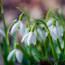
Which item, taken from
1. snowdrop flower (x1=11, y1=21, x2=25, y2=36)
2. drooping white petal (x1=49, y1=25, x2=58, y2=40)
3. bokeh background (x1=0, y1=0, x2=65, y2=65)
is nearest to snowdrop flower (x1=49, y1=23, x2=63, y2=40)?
drooping white petal (x1=49, y1=25, x2=58, y2=40)

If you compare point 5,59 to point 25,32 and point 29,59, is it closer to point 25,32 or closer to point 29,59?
point 29,59

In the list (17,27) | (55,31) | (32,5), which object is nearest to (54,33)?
(55,31)

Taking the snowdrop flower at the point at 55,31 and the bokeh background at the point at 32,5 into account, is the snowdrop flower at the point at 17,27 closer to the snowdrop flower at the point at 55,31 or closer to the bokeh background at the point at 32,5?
the snowdrop flower at the point at 55,31

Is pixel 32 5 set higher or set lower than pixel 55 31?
lower

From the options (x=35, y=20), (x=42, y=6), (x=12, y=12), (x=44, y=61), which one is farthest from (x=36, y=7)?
(x=35, y=20)

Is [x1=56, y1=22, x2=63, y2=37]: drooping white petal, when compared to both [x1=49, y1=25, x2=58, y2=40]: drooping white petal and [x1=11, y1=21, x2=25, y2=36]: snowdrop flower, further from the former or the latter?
[x1=11, y1=21, x2=25, y2=36]: snowdrop flower

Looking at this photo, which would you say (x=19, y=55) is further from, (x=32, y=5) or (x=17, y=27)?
(x=32, y=5)

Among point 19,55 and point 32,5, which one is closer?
point 19,55

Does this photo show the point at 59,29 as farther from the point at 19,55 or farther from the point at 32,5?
the point at 32,5

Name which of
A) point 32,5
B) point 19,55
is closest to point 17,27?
point 19,55

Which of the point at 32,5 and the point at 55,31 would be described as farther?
the point at 32,5

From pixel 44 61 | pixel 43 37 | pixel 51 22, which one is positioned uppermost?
pixel 51 22
